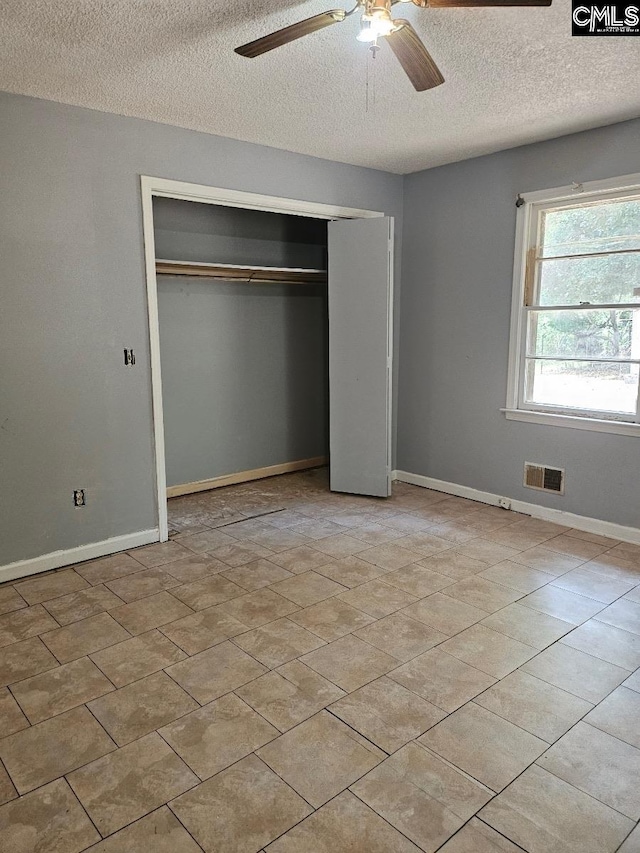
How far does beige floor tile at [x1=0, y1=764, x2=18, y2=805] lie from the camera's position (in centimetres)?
175

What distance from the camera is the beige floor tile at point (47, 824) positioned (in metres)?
1.60

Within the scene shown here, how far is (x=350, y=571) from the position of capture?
332 cm

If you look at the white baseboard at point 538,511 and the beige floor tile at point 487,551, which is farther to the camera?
the white baseboard at point 538,511

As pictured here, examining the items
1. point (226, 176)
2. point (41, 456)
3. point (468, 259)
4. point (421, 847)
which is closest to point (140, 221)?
point (226, 176)

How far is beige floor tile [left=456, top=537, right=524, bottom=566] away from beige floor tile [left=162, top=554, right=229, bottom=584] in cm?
148

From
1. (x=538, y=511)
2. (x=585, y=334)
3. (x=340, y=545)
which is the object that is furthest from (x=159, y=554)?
(x=585, y=334)

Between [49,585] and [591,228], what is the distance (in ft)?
12.8

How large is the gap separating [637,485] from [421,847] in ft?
9.13

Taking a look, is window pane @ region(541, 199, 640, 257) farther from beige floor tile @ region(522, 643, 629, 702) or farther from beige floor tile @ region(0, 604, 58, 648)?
beige floor tile @ region(0, 604, 58, 648)

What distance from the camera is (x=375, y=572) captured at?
3.31 meters

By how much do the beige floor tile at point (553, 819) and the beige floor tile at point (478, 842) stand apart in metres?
0.02

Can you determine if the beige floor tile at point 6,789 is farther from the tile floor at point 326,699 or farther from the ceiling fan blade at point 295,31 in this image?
the ceiling fan blade at point 295,31

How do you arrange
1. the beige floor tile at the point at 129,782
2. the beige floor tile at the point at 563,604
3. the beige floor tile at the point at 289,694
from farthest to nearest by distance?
the beige floor tile at the point at 563,604 → the beige floor tile at the point at 289,694 → the beige floor tile at the point at 129,782

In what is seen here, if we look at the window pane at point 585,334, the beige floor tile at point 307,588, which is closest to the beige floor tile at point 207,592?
the beige floor tile at point 307,588
